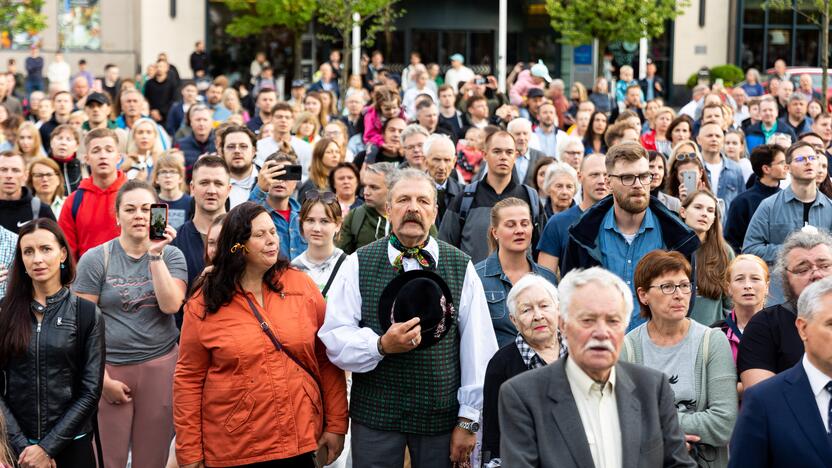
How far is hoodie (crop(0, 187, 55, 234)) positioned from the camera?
8539 millimetres

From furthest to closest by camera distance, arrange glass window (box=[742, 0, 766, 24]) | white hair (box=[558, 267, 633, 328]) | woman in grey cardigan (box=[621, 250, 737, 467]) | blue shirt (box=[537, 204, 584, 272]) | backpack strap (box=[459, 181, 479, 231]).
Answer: glass window (box=[742, 0, 766, 24]), backpack strap (box=[459, 181, 479, 231]), blue shirt (box=[537, 204, 584, 272]), woman in grey cardigan (box=[621, 250, 737, 467]), white hair (box=[558, 267, 633, 328])

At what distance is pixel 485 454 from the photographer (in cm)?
538

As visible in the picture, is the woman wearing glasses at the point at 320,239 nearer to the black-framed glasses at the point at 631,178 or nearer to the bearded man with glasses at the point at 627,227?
the bearded man with glasses at the point at 627,227

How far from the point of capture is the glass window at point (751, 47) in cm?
3372

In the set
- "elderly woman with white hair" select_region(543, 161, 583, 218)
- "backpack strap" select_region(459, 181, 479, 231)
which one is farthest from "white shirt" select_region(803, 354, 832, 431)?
"elderly woman with white hair" select_region(543, 161, 583, 218)

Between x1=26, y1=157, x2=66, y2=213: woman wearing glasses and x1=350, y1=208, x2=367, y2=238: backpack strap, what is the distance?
9.16ft

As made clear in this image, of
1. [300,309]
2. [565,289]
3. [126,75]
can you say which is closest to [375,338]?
[300,309]

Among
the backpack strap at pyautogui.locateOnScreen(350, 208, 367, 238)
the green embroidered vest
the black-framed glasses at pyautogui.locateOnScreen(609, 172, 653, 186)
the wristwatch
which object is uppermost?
the black-framed glasses at pyautogui.locateOnScreen(609, 172, 653, 186)

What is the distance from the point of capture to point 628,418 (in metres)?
4.14

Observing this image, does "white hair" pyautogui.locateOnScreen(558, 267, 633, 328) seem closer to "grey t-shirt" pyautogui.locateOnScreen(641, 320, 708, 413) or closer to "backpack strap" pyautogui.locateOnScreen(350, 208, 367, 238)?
"grey t-shirt" pyautogui.locateOnScreen(641, 320, 708, 413)

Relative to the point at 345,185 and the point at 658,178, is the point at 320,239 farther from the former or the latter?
the point at 658,178

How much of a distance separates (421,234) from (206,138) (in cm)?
707

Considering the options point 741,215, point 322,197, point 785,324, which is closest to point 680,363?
point 785,324

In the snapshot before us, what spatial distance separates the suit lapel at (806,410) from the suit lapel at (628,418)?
1.84 feet
